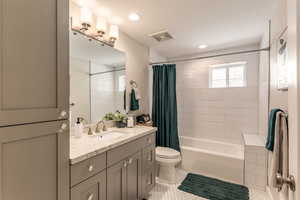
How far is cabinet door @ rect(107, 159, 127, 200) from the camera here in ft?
4.20

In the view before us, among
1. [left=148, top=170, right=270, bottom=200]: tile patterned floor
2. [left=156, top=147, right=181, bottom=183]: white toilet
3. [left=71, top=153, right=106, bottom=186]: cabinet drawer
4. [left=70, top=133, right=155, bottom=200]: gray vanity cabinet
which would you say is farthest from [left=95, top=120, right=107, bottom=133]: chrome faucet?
[left=148, top=170, right=270, bottom=200]: tile patterned floor

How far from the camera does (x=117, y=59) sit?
2.23 meters

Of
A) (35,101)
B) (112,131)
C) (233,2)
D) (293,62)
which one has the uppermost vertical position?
(233,2)

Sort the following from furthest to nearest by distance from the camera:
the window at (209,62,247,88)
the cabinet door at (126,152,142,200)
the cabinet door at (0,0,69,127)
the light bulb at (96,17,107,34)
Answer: the window at (209,62,247,88)
the light bulb at (96,17,107,34)
the cabinet door at (126,152,142,200)
the cabinet door at (0,0,69,127)

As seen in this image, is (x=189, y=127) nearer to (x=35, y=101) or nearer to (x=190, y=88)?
(x=190, y=88)

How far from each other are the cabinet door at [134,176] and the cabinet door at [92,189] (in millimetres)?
345

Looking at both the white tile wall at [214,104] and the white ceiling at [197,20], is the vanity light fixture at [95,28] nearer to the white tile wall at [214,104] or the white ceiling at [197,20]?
the white ceiling at [197,20]

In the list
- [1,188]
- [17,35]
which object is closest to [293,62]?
[17,35]

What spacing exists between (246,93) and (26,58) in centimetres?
345

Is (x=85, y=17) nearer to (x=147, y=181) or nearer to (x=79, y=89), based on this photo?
(x=79, y=89)

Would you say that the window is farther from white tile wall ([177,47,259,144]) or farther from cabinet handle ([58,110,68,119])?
cabinet handle ([58,110,68,119])

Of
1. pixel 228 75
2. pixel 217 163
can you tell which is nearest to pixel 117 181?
pixel 217 163

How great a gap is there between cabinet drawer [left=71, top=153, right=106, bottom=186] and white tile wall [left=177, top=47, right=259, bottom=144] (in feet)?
8.83

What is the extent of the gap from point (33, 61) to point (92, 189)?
982mm
